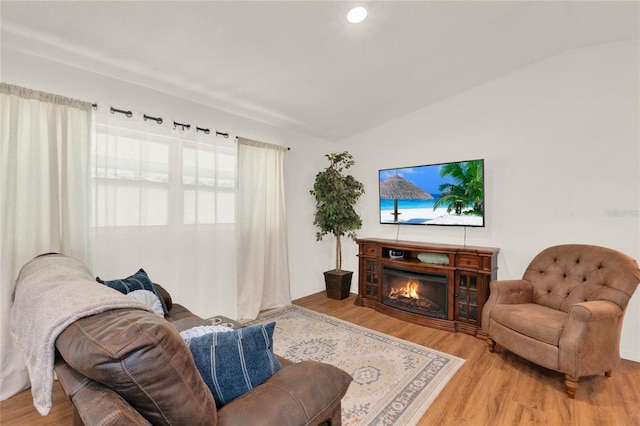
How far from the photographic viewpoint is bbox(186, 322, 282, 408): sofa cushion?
1047 millimetres

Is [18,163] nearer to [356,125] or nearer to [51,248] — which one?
[51,248]

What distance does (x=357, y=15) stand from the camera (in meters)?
2.11

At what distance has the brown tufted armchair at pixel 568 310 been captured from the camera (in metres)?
2.01

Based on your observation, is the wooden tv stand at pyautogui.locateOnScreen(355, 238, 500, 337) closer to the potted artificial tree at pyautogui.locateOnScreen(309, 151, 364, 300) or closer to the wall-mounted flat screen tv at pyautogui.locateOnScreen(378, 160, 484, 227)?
the wall-mounted flat screen tv at pyautogui.locateOnScreen(378, 160, 484, 227)

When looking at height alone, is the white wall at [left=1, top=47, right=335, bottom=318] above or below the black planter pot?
above

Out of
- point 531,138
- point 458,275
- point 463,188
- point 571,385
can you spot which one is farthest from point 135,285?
point 531,138

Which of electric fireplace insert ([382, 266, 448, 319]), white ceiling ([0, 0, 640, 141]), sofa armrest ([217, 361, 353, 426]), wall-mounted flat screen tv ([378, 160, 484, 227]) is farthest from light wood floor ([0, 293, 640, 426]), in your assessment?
white ceiling ([0, 0, 640, 141])

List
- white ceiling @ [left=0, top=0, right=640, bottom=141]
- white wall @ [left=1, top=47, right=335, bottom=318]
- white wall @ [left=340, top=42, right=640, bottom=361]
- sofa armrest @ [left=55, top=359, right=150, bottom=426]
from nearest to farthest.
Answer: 1. sofa armrest @ [left=55, top=359, right=150, bottom=426]
2. white ceiling @ [left=0, top=0, right=640, bottom=141]
3. white wall @ [left=1, top=47, right=335, bottom=318]
4. white wall @ [left=340, top=42, right=640, bottom=361]

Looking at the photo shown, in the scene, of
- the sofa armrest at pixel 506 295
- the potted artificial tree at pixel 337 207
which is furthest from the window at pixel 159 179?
the sofa armrest at pixel 506 295

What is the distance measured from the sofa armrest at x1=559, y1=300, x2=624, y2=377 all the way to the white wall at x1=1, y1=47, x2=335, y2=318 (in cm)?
298

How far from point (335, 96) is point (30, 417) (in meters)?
3.52

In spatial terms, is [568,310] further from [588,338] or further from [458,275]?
[458,275]

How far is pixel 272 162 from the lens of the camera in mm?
3707

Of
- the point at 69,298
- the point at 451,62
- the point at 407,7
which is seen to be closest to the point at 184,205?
the point at 69,298
